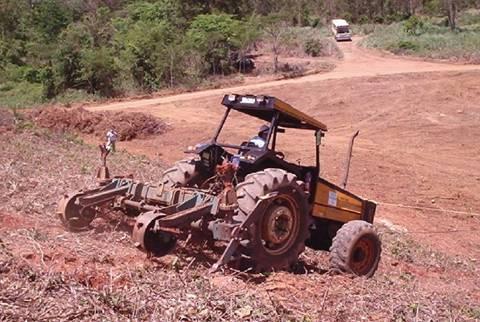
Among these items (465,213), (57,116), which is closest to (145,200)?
(465,213)

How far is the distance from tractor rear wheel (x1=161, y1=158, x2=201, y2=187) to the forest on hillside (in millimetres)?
25319

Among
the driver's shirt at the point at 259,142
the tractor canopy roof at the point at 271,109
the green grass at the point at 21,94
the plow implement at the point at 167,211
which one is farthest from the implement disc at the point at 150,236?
the green grass at the point at 21,94

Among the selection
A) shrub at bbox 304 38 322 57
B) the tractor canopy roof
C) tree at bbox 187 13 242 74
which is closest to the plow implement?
the tractor canopy roof

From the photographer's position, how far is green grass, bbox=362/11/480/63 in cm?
4009

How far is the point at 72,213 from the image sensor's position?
716 cm

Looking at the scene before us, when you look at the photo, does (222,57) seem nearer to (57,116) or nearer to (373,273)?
(57,116)

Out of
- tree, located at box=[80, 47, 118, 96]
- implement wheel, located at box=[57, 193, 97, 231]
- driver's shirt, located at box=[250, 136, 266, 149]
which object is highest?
driver's shirt, located at box=[250, 136, 266, 149]

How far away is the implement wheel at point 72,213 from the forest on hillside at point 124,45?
25.7 m

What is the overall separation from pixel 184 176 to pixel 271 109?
133 cm

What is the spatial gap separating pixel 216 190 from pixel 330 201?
1519 mm

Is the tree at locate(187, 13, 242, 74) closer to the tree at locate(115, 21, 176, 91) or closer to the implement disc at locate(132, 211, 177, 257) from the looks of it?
the tree at locate(115, 21, 176, 91)

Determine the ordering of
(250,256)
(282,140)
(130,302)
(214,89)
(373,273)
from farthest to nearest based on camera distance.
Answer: (214,89) → (282,140) → (373,273) → (250,256) → (130,302)

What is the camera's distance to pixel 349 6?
74.4 metres

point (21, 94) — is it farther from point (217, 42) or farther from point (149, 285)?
point (149, 285)
